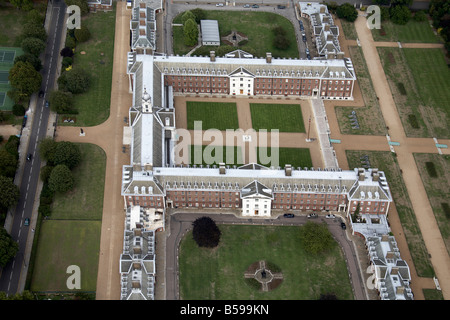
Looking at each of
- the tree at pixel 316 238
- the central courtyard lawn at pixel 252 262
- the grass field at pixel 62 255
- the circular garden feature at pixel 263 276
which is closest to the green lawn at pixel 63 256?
the grass field at pixel 62 255

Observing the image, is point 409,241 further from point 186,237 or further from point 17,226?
point 17,226

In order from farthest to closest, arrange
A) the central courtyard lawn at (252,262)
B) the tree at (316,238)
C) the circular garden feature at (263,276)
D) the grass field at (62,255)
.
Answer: the tree at (316,238) < the circular garden feature at (263,276) < the grass field at (62,255) < the central courtyard lawn at (252,262)

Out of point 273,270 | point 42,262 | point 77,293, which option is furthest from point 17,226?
point 273,270

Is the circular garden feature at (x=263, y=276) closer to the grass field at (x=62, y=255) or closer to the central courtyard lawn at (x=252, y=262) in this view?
the central courtyard lawn at (x=252, y=262)

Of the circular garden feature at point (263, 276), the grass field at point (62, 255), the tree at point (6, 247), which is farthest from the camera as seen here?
the circular garden feature at point (263, 276)

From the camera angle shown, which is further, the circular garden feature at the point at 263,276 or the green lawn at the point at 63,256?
the circular garden feature at the point at 263,276

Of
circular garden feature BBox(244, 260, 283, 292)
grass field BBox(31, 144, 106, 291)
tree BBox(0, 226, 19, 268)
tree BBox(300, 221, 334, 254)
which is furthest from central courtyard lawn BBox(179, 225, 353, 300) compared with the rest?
tree BBox(0, 226, 19, 268)
